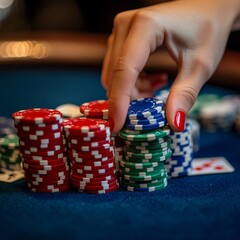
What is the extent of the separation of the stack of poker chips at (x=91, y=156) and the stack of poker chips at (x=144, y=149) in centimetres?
7

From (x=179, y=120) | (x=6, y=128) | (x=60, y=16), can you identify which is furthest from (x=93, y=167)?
(x=60, y=16)

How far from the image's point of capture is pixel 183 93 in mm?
2209

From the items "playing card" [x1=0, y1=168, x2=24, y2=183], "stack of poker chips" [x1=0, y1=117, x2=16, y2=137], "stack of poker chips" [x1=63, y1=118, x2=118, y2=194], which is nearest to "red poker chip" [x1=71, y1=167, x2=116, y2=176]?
"stack of poker chips" [x1=63, y1=118, x2=118, y2=194]

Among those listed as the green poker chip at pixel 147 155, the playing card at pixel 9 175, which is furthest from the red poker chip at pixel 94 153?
the playing card at pixel 9 175

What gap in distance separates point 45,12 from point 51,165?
5891 millimetres

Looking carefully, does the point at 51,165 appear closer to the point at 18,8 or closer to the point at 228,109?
the point at 228,109

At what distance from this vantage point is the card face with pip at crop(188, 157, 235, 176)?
2412 millimetres

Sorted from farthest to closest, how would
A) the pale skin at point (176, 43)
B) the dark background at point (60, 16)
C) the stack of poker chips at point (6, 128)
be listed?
the dark background at point (60, 16), the stack of poker chips at point (6, 128), the pale skin at point (176, 43)

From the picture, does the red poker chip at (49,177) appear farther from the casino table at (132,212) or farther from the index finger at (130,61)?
the index finger at (130,61)

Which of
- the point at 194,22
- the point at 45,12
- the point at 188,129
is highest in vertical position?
the point at 194,22

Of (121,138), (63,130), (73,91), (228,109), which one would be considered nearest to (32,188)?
(63,130)

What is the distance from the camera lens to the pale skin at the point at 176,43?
216 centimetres

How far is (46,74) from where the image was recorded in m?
4.55

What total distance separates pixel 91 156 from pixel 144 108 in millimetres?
299
